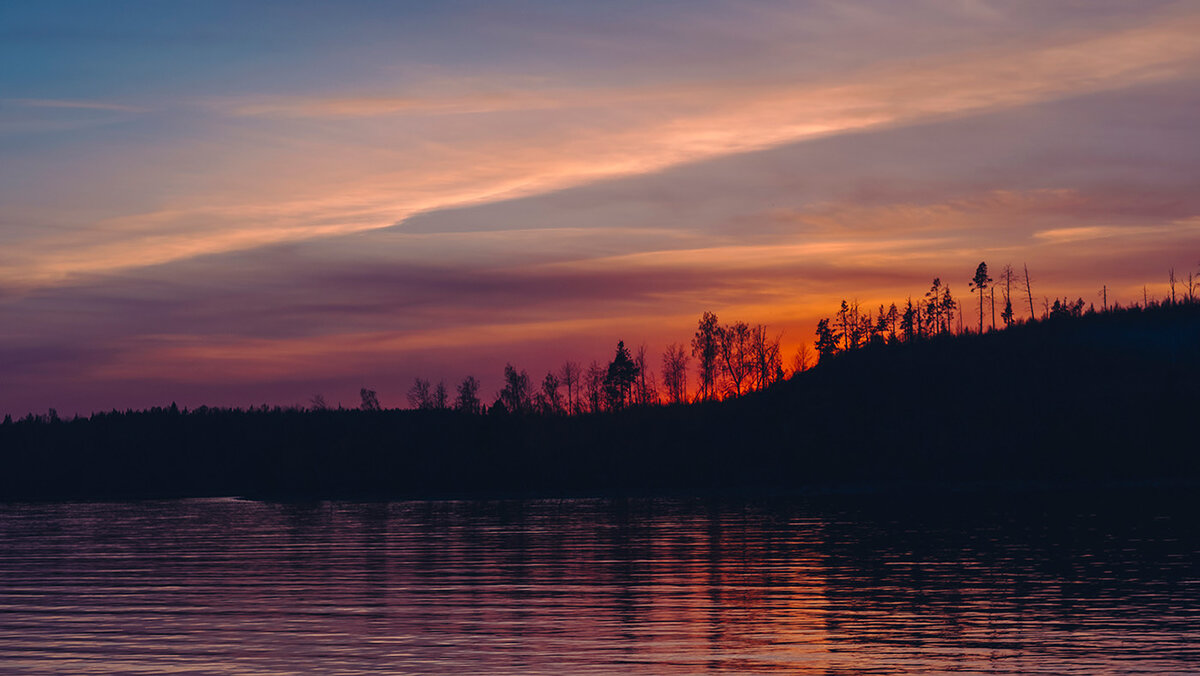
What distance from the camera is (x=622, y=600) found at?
4625 cm

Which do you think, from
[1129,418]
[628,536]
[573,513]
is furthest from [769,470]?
[628,536]

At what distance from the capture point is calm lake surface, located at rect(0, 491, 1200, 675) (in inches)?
1315

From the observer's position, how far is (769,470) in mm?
196625

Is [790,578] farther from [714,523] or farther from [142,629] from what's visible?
[714,523]

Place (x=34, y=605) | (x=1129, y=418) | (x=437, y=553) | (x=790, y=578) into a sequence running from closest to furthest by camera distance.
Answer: (x=34, y=605)
(x=790, y=578)
(x=437, y=553)
(x=1129, y=418)

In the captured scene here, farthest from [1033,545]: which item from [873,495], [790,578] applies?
[873,495]

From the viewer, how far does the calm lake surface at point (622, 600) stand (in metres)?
33.4

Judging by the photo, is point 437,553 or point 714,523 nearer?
point 437,553

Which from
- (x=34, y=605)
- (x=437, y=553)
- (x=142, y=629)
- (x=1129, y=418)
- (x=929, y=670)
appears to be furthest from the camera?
(x=1129, y=418)

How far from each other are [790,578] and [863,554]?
1438cm

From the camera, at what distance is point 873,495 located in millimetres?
166500

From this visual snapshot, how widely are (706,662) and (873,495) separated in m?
139

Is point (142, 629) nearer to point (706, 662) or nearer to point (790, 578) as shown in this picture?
point (706, 662)

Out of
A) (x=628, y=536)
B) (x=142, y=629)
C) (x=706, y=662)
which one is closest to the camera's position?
(x=706, y=662)
